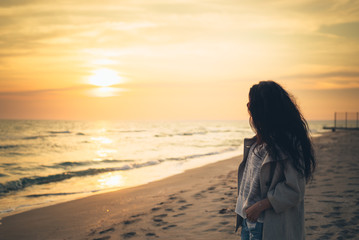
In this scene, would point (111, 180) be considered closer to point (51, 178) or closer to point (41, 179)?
point (51, 178)

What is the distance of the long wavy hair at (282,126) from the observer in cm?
196

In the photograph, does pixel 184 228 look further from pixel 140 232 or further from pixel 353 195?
pixel 353 195

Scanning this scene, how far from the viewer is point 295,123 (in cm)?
201

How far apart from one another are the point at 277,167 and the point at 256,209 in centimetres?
34

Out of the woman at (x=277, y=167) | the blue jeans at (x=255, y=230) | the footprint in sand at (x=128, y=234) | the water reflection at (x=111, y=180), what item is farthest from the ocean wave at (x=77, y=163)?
the woman at (x=277, y=167)

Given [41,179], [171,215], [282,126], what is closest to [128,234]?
[171,215]

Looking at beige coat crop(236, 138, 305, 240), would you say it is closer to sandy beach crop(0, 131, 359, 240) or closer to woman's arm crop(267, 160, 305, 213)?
woman's arm crop(267, 160, 305, 213)

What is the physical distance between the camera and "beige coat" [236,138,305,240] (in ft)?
6.21

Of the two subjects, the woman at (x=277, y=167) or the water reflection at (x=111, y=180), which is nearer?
the woman at (x=277, y=167)

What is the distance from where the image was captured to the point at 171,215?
5844mm

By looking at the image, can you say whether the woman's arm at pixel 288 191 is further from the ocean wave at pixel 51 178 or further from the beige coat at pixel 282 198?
the ocean wave at pixel 51 178

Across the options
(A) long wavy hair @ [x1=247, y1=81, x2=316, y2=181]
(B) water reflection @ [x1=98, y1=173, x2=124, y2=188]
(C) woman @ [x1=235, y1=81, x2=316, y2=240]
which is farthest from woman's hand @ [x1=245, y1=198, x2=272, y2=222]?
(B) water reflection @ [x1=98, y1=173, x2=124, y2=188]

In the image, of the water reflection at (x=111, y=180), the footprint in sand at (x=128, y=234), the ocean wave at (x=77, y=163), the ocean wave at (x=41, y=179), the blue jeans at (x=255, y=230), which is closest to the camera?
the blue jeans at (x=255, y=230)

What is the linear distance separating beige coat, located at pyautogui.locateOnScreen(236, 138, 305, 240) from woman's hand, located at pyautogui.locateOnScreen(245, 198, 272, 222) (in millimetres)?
41
